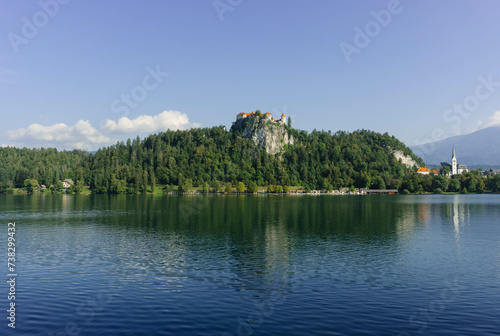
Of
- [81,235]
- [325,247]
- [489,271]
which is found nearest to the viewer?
[489,271]

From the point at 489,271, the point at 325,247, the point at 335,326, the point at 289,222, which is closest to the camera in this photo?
the point at 335,326

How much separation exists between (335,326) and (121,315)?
52.1 feet

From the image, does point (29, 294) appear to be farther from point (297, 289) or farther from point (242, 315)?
point (297, 289)

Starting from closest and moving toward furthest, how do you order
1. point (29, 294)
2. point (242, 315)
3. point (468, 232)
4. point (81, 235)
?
point (242, 315) < point (29, 294) < point (81, 235) < point (468, 232)

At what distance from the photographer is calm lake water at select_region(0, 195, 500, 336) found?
25422 millimetres

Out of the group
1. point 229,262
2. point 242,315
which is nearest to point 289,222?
point 229,262

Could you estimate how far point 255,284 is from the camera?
115ft

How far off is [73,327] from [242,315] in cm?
1195

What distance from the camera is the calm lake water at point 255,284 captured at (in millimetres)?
25422

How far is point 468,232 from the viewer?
6988 centimetres

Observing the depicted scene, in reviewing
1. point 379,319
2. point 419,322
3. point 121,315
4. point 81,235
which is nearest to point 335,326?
point 379,319

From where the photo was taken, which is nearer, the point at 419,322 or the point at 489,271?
the point at 419,322

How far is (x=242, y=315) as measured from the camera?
89.0 feet

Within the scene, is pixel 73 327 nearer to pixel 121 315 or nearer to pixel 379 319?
pixel 121 315
